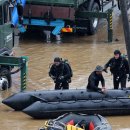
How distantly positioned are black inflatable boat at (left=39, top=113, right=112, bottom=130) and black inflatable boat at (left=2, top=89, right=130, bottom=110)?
1.85m

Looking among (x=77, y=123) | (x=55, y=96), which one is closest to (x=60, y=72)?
(x=55, y=96)

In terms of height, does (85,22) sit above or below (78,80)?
above

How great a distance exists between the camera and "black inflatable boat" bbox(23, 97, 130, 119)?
1350 cm

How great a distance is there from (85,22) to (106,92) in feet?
31.4

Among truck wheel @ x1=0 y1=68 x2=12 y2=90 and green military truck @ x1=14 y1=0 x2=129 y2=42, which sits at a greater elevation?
green military truck @ x1=14 y1=0 x2=129 y2=42

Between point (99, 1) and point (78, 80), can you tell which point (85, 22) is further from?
point (78, 80)

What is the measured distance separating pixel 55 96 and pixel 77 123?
7.17 ft

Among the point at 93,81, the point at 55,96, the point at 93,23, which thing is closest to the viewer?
the point at 55,96

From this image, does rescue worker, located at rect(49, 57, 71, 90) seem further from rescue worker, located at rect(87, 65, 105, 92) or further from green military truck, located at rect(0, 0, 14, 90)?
green military truck, located at rect(0, 0, 14, 90)

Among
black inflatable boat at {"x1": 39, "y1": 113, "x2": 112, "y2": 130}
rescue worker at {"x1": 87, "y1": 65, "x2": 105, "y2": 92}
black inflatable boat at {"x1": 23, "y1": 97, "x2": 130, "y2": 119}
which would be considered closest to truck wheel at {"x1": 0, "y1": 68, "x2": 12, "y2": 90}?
black inflatable boat at {"x1": 23, "y1": 97, "x2": 130, "y2": 119}

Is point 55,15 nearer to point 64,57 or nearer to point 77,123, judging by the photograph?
point 64,57

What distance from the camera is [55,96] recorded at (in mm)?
14016

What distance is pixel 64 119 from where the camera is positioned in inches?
474

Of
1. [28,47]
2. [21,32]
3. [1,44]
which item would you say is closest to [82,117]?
[1,44]
